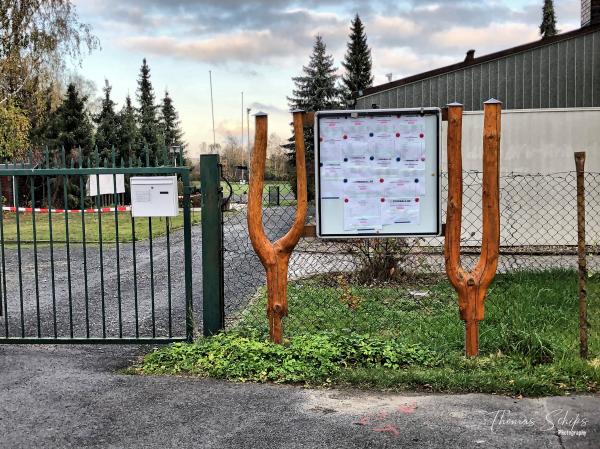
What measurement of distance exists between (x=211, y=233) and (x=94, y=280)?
5639 mm

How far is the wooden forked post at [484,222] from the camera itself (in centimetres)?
522

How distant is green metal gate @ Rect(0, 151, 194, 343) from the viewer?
574 centimetres

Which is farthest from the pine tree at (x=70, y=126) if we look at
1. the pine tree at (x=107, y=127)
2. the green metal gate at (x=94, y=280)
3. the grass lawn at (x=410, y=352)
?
the grass lawn at (x=410, y=352)

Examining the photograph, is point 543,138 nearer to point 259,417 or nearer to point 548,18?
point 259,417

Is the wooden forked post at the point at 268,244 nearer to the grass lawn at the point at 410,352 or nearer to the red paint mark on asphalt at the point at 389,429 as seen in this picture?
the grass lawn at the point at 410,352

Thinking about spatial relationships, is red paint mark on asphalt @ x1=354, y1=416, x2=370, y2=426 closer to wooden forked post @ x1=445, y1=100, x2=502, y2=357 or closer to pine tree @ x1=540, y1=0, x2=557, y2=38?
wooden forked post @ x1=445, y1=100, x2=502, y2=357

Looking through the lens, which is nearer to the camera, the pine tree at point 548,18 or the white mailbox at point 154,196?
the white mailbox at point 154,196

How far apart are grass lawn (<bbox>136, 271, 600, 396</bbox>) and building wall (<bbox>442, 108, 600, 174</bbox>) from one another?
19.6 feet

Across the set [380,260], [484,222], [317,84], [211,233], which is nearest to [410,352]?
[484,222]

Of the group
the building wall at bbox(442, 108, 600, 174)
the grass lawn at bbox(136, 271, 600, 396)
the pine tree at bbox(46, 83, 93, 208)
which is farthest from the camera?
the pine tree at bbox(46, 83, 93, 208)

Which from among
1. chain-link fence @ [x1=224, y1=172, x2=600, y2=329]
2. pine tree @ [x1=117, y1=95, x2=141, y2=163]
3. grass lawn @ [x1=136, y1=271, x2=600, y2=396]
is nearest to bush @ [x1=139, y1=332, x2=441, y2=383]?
grass lawn @ [x1=136, y1=271, x2=600, y2=396]

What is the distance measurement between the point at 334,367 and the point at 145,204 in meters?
2.19

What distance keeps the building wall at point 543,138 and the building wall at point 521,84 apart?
115 centimetres

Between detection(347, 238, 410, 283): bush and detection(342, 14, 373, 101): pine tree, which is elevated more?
detection(342, 14, 373, 101): pine tree
